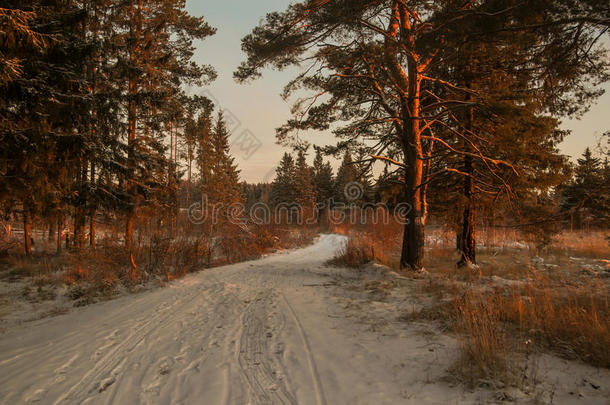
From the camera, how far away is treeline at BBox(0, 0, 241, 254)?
6266 mm

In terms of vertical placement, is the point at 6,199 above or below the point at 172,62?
below

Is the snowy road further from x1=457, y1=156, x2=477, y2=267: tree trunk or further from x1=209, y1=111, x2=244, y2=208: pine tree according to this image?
x1=209, y1=111, x2=244, y2=208: pine tree

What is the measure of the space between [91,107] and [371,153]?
8383mm

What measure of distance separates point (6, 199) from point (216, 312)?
6058 millimetres

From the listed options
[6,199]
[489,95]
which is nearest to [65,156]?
[6,199]

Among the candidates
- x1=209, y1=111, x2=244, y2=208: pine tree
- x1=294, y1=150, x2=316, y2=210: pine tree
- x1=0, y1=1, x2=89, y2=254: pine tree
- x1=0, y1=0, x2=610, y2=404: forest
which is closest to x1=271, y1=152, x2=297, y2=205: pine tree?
x1=294, y1=150, x2=316, y2=210: pine tree

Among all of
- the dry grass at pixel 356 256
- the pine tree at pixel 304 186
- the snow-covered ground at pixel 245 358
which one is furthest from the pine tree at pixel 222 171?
the snow-covered ground at pixel 245 358

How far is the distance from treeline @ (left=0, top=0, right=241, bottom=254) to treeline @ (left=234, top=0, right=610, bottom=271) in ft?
15.2

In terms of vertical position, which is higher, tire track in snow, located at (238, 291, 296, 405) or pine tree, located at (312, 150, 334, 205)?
pine tree, located at (312, 150, 334, 205)

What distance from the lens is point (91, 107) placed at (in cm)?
766

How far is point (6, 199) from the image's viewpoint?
21.9ft

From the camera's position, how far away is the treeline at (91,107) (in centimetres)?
627

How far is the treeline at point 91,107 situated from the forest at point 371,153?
0.21 feet

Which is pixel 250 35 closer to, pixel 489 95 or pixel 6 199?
pixel 489 95
